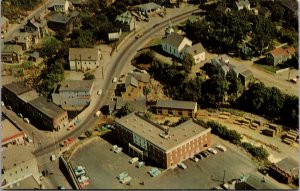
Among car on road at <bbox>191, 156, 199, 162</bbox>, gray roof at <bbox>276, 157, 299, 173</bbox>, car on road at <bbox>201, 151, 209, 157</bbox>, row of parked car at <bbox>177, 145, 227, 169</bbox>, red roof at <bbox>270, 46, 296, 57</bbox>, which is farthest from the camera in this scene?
red roof at <bbox>270, 46, 296, 57</bbox>

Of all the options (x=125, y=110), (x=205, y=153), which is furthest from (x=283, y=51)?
(x=125, y=110)

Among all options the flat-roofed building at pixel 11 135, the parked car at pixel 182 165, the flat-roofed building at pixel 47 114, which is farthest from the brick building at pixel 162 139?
the flat-roofed building at pixel 11 135

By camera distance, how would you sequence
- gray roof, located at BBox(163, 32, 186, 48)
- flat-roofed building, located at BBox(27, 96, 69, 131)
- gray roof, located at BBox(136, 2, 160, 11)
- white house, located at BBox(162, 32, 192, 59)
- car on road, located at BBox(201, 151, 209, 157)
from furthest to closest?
gray roof, located at BBox(136, 2, 160, 11) → gray roof, located at BBox(163, 32, 186, 48) → white house, located at BBox(162, 32, 192, 59) → flat-roofed building, located at BBox(27, 96, 69, 131) → car on road, located at BBox(201, 151, 209, 157)

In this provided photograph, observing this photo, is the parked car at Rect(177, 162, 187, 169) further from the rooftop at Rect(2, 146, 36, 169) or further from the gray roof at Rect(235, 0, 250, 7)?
the gray roof at Rect(235, 0, 250, 7)

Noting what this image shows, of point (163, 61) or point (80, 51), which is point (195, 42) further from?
point (80, 51)

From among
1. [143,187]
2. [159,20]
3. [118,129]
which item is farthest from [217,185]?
[159,20]

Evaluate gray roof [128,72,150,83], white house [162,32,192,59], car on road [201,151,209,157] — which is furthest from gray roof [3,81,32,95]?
car on road [201,151,209,157]

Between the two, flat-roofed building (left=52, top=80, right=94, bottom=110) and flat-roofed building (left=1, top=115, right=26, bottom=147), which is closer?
flat-roofed building (left=1, top=115, right=26, bottom=147)
